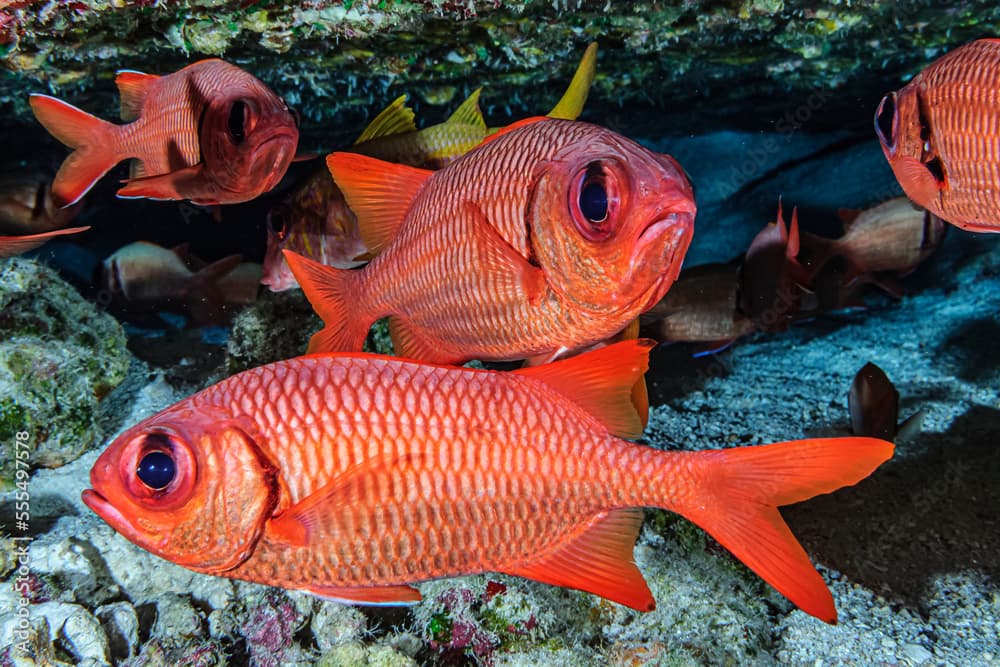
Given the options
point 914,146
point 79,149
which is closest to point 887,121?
point 914,146

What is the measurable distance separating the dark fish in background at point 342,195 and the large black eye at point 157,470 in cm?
183

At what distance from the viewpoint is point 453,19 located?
11.1 ft

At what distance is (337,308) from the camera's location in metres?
2.30

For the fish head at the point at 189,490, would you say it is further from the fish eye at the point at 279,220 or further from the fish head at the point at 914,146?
the fish head at the point at 914,146

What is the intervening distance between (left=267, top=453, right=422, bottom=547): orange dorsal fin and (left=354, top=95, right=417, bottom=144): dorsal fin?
2.11 metres

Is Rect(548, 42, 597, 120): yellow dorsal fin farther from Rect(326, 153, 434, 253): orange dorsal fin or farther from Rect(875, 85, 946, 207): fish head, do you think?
Rect(875, 85, 946, 207): fish head

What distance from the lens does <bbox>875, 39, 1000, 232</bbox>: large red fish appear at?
2.21 meters

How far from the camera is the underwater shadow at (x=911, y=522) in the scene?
9.45 ft

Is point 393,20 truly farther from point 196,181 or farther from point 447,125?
point 196,181

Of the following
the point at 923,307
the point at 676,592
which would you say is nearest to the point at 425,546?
Answer: the point at 676,592

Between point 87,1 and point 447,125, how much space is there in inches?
68.2

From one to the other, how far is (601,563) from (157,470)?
1343mm

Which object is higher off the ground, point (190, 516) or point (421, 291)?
point (421, 291)
